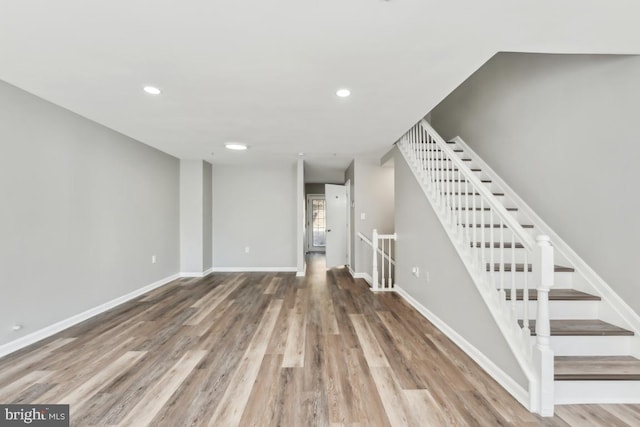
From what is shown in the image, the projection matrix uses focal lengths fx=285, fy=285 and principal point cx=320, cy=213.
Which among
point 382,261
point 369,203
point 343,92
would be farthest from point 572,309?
point 369,203

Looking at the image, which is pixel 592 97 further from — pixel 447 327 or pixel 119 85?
pixel 119 85

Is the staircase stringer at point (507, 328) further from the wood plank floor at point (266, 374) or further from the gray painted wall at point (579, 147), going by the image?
the gray painted wall at point (579, 147)

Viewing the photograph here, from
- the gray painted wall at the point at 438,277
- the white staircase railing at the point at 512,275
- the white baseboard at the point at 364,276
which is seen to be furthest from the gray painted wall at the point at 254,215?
the white staircase railing at the point at 512,275

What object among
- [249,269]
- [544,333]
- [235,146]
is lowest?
[249,269]

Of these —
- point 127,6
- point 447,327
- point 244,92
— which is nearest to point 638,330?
point 447,327

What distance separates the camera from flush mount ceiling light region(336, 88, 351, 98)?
2.55 metres

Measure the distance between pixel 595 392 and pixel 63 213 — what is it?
4661 millimetres

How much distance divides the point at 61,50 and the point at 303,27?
168 cm

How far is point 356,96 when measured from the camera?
268 centimetres

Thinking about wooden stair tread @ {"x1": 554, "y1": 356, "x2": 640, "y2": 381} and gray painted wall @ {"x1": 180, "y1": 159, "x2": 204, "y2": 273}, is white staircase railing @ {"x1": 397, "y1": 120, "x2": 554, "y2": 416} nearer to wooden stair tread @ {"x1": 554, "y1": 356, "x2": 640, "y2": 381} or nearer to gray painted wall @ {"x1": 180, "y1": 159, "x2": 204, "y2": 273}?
wooden stair tread @ {"x1": 554, "y1": 356, "x2": 640, "y2": 381}

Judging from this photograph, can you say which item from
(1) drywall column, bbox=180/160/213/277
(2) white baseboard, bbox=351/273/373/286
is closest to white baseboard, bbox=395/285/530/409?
(2) white baseboard, bbox=351/273/373/286

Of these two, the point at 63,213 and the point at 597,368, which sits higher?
the point at 63,213

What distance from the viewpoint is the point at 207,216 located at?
19.6 ft

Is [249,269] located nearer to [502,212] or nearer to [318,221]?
[318,221]
